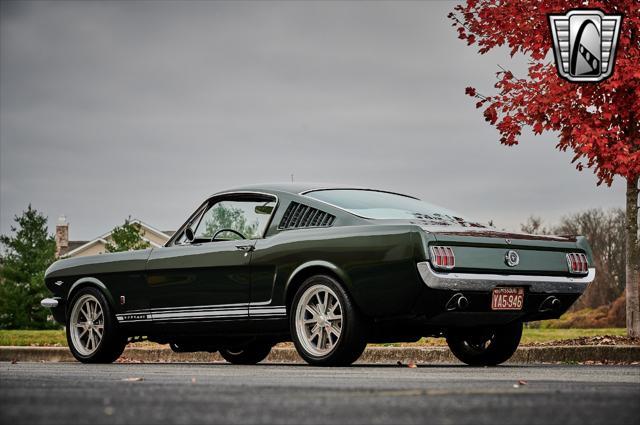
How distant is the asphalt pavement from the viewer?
4.25 metres

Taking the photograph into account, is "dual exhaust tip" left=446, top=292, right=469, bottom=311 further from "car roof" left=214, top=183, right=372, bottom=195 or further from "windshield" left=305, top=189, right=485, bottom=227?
"car roof" left=214, top=183, right=372, bottom=195

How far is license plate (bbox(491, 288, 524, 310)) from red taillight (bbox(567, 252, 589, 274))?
66cm

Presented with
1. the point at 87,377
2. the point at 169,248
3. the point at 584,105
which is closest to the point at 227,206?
the point at 169,248

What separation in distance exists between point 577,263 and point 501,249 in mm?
948

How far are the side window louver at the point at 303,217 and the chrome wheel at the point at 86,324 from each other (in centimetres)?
240

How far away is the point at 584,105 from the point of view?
1263cm

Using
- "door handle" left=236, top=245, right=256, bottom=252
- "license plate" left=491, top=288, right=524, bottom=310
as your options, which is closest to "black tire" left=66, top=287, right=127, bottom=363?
"door handle" left=236, top=245, right=256, bottom=252

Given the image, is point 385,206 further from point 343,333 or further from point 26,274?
point 26,274

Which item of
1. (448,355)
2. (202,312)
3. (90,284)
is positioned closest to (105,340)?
(90,284)

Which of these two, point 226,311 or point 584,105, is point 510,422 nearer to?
point 226,311

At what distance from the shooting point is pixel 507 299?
8250mm

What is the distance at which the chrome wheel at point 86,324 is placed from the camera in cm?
1034

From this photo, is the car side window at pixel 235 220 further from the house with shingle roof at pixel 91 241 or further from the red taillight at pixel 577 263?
the house with shingle roof at pixel 91 241

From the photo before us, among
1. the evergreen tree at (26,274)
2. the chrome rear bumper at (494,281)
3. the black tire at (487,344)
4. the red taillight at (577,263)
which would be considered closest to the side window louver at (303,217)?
the chrome rear bumper at (494,281)
